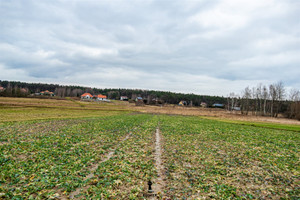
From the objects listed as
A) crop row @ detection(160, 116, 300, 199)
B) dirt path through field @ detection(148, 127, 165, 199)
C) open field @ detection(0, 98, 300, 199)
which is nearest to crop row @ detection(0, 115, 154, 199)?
open field @ detection(0, 98, 300, 199)

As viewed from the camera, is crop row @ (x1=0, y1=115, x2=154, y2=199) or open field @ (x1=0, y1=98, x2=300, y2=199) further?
open field @ (x1=0, y1=98, x2=300, y2=199)

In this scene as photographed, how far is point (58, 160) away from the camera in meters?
11.1

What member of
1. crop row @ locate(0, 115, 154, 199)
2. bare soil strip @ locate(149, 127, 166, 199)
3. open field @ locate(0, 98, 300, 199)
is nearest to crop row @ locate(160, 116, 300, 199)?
open field @ locate(0, 98, 300, 199)

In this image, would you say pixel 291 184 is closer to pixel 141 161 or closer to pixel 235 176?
pixel 235 176

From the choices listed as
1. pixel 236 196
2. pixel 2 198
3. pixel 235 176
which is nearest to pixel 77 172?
pixel 2 198

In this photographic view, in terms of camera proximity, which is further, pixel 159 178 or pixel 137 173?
pixel 137 173

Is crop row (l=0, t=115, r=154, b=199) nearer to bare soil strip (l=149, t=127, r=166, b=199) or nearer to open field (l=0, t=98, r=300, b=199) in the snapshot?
open field (l=0, t=98, r=300, b=199)

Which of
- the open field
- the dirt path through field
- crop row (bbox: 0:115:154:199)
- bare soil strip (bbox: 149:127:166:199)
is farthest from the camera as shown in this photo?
bare soil strip (bbox: 149:127:166:199)

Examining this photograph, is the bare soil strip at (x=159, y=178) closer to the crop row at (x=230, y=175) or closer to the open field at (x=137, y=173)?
the open field at (x=137, y=173)

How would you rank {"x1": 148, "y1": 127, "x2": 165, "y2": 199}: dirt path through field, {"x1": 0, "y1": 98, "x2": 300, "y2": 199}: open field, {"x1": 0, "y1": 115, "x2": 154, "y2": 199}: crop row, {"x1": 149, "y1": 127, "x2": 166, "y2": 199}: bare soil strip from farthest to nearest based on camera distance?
1. {"x1": 149, "y1": 127, "x2": 166, "y2": 199}: bare soil strip
2. {"x1": 148, "y1": 127, "x2": 165, "y2": 199}: dirt path through field
3. {"x1": 0, "y1": 98, "x2": 300, "y2": 199}: open field
4. {"x1": 0, "y1": 115, "x2": 154, "y2": 199}: crop row

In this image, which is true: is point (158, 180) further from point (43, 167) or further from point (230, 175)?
point (43, 167)

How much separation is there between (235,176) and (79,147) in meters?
11.9

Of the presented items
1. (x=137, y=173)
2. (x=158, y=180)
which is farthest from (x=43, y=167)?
(x=158, y=180)

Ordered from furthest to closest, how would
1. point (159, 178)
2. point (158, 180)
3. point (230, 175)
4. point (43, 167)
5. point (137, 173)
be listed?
1. point (230, 175)
2. point (43, 167)
3. point (137, 173)
4. point (159, 178)
5. point (158, 180)
